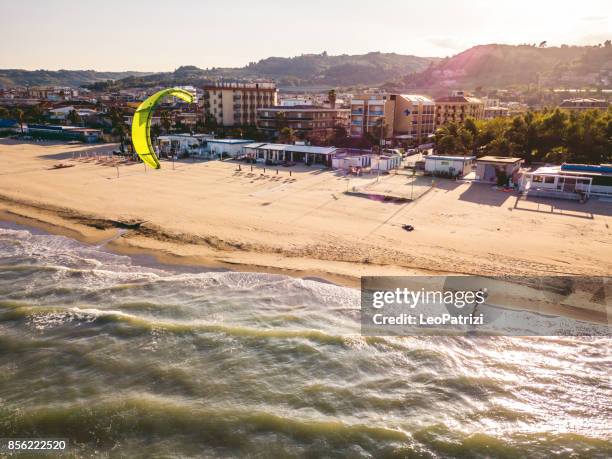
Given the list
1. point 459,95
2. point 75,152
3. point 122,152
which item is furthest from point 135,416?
point 459,95

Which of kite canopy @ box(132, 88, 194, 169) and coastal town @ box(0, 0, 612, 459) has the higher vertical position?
kite canopy @ box(132, 88, 194, 169)

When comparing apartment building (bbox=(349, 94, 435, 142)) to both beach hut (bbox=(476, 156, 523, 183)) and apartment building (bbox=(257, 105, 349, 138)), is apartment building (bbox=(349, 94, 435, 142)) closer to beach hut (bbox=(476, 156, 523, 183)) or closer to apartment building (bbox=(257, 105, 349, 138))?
apartment building (bbox=(257, 105, 349, 138))

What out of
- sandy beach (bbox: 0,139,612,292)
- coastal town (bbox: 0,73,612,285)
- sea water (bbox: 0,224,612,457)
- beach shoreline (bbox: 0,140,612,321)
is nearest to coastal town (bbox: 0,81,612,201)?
coastal town (bbox: 0,73,612,285)

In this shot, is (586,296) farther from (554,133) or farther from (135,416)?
(554,133)

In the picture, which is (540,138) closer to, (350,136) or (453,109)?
(350,136)

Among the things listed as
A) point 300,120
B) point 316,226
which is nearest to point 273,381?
point 316,226

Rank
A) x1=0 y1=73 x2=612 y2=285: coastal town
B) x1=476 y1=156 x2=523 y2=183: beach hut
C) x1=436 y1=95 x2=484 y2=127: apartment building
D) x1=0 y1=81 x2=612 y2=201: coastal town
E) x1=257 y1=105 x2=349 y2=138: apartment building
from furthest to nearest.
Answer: x1=436 y1=95 x2=484 y2=127: apartment building, x1=257 y1=105 x2=349 y2=138: apartment building, x1=0 y1=81 x2=612 y2=201: coastal town, x1=476 y1=156 x2=523 y2=183: beach hut, x1=0 y1=73 x2=612 y2=285: coastal town
